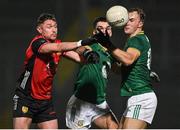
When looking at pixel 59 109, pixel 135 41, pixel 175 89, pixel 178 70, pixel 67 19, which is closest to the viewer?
pixel 135 41

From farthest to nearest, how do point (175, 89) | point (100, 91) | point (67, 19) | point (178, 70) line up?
point (67, 19) → point (178, 70) → point (175, 89) → point (100, 91)

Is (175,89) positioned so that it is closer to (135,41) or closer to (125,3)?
(125,3)

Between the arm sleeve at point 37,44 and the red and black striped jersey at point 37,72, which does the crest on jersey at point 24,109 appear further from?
the arm sleeve at point 37,44

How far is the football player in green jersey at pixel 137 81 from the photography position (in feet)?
20.8

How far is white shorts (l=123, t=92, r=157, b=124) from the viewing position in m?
6.34

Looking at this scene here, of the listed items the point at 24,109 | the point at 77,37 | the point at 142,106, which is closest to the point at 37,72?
the point at 24,109

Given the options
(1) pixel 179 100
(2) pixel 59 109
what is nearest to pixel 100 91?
(2) pixel 59 109

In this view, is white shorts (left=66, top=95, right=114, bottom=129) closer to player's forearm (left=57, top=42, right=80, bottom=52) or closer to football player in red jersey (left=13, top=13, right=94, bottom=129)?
football player in red jersey (left=13, top=13, right=94, bottom=129)

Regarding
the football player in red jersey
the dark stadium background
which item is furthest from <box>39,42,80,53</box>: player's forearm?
the dark stadium background

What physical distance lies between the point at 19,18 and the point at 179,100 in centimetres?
521

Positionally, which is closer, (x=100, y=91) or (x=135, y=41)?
(x=135, y=41)

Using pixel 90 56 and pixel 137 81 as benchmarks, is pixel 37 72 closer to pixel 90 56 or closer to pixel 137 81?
pixel 90 56

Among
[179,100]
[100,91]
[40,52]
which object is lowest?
[179,100]

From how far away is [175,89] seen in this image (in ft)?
41.0
